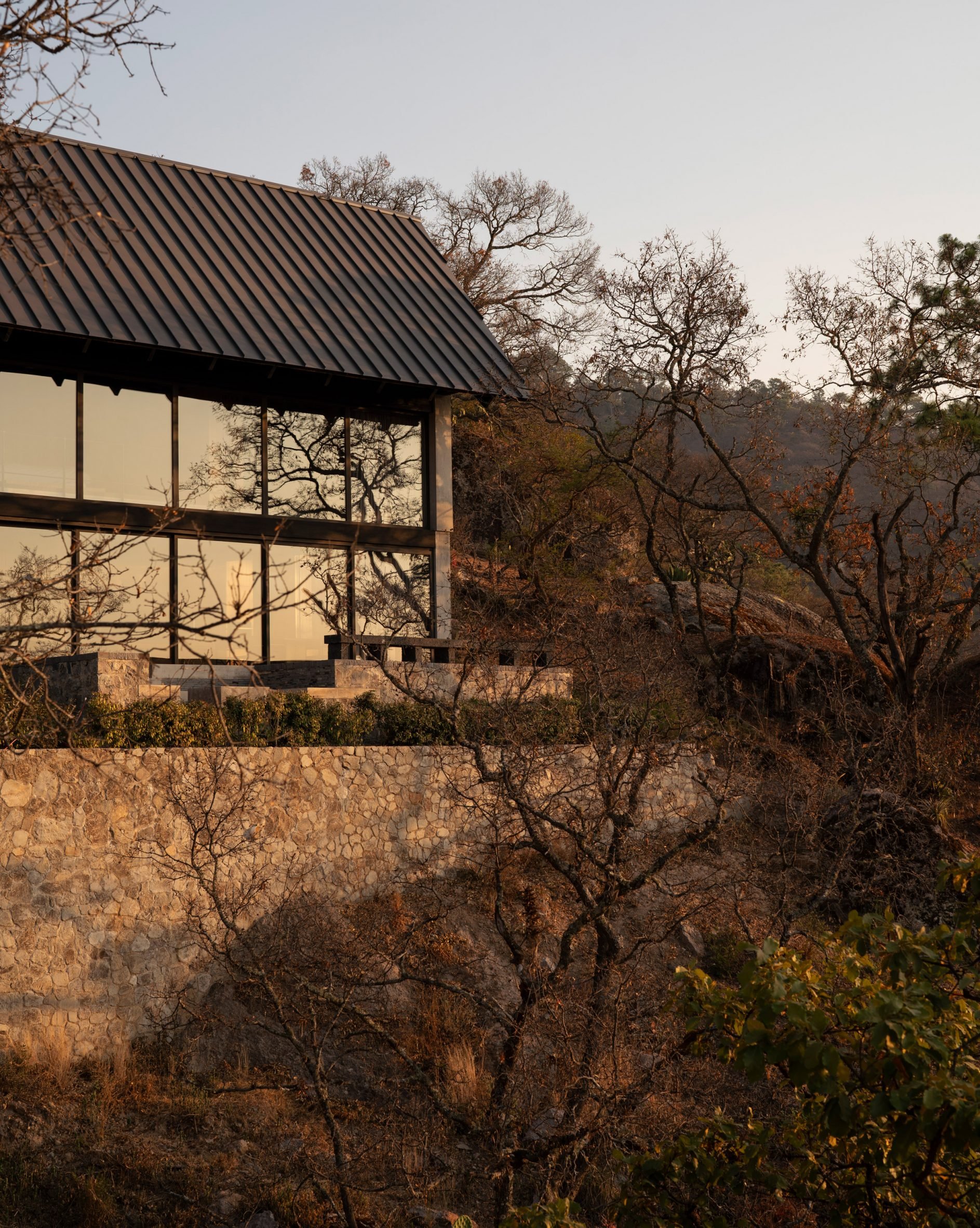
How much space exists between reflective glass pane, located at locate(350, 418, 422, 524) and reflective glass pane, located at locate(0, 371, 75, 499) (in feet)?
13.9

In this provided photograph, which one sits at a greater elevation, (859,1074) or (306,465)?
(306,465)

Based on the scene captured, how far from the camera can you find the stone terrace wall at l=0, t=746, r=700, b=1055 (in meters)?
10.7

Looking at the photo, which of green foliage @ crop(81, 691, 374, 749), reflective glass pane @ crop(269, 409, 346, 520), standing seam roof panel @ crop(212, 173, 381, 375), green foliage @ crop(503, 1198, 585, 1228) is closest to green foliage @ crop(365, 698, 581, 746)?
green foliage @ crop(81, 691, 374, 749)

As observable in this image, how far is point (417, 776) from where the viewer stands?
46.0ft

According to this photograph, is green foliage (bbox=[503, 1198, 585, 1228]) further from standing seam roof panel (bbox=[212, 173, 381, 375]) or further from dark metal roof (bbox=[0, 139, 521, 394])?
standing seam roof panel (bbox=[212, 173, 381, 375])

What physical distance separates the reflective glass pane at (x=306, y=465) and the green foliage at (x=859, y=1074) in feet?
42.4

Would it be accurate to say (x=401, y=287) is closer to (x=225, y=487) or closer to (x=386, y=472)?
(x=386, y=472)

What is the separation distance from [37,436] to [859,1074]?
551 inches

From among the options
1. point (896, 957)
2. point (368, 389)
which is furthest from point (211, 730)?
point (896, 957)

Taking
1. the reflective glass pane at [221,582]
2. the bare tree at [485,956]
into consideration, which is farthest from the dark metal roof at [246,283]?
the bare tree at [485,956]

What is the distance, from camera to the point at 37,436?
15.2 metres

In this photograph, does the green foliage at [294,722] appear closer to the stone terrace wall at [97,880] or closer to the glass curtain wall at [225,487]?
the stone terrace wall at [97,880]

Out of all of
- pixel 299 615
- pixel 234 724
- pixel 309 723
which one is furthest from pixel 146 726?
pixel 299 615

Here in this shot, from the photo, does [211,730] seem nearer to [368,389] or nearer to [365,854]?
[365,854]
